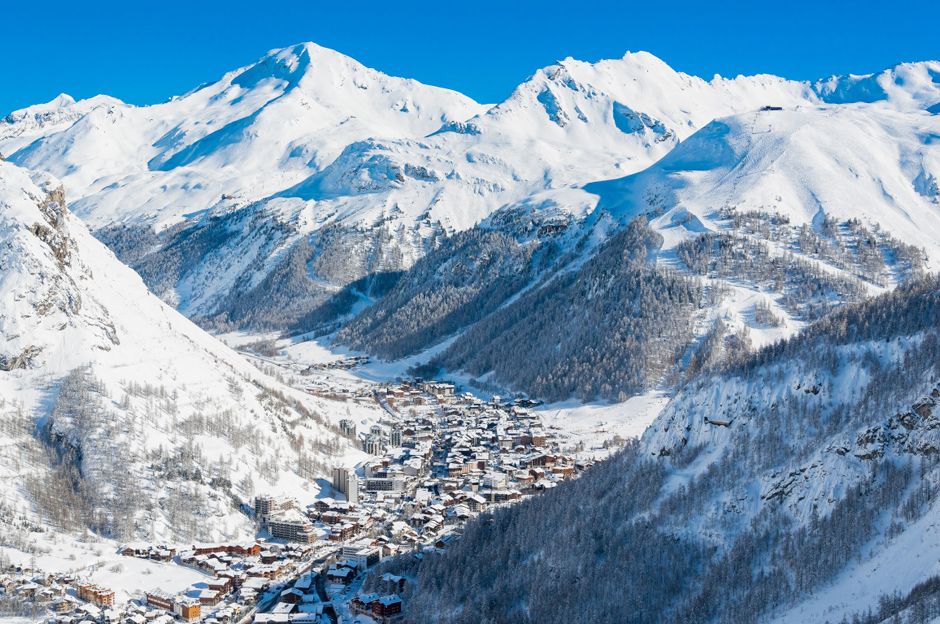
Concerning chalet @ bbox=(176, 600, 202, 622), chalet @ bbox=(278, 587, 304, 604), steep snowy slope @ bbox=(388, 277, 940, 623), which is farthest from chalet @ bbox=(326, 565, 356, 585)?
chalet @ bbox=(176, 600, 202, 622)

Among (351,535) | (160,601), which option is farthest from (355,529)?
(160,601)

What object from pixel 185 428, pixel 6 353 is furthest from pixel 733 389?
pixel 6 353

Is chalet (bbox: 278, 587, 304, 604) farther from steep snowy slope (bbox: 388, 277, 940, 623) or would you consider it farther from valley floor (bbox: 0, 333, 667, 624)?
steep snowy slope (bbox: 388, 277, 940, 623)

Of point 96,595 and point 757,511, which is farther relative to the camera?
point 96,595

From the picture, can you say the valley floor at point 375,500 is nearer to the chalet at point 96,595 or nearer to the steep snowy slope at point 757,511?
the chalet at point 96,595

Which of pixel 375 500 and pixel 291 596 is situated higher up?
pixel 375 500

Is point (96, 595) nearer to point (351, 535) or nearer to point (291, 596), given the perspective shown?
point (291, 596)
